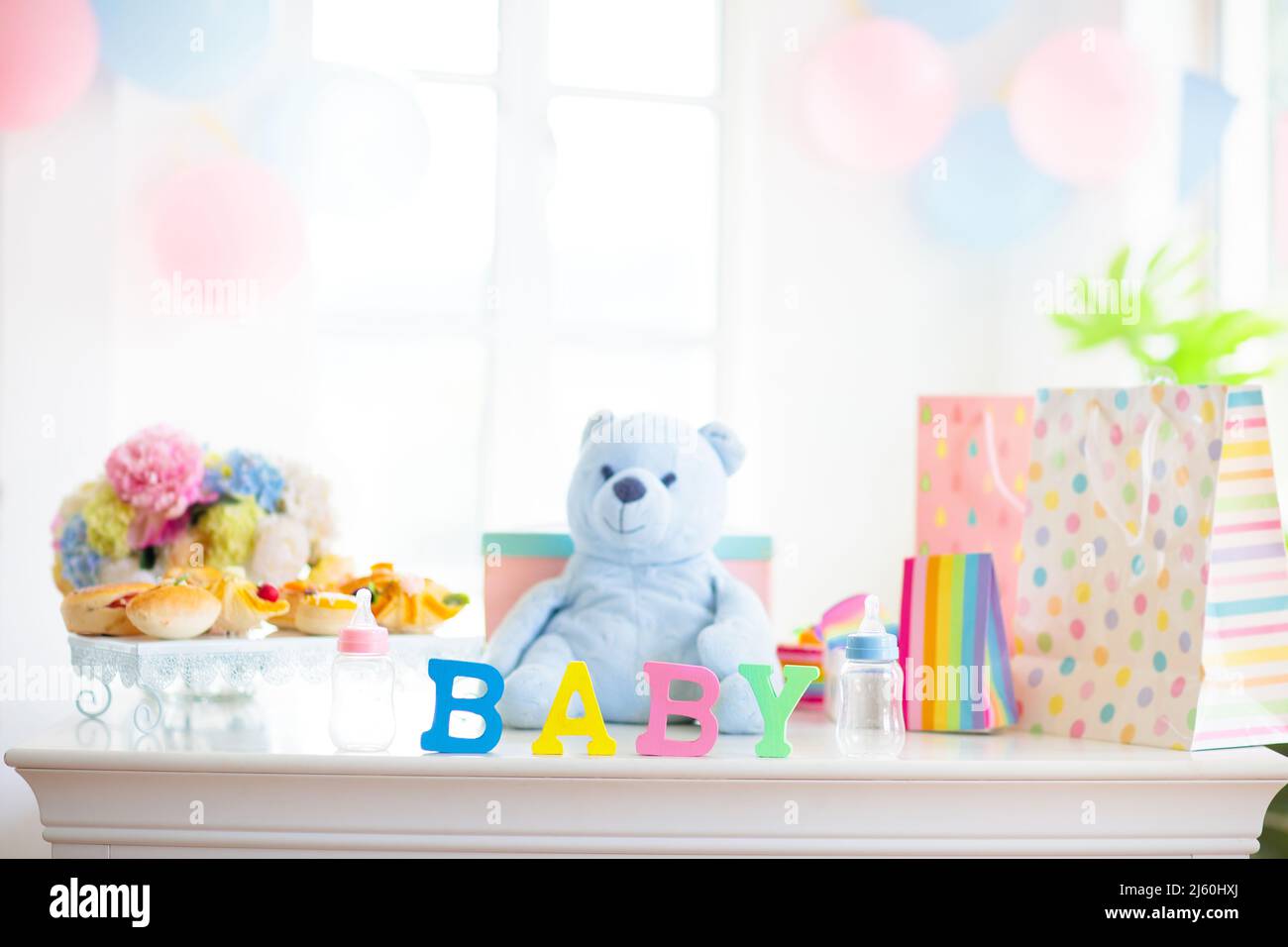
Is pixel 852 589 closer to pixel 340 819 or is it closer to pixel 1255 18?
pixel 1255 18

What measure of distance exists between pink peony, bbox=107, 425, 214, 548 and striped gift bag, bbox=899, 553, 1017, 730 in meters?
0.81

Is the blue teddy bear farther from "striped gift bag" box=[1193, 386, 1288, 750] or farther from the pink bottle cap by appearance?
"striped gift bag" box=[1193, 386, 1288, 750]

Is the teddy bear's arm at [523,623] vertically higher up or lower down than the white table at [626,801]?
higher up

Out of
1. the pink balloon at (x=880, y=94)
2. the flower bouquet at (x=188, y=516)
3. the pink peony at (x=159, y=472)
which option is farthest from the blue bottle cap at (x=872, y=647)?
the pink balloon at (x=880, y=94)

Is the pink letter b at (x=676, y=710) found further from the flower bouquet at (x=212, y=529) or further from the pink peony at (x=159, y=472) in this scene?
the pink peony at (x=159, y=472)

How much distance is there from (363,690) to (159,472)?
464mm

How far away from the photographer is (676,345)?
272cm

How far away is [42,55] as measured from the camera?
81.7 inches

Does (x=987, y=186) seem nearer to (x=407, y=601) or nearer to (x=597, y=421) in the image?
(x=597, y=421)

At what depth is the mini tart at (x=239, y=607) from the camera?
4.04 feet

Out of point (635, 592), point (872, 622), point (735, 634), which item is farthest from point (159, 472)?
point (872, 622)

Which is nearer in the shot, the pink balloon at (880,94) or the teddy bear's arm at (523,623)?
the teddy bear's arm at (523,623)

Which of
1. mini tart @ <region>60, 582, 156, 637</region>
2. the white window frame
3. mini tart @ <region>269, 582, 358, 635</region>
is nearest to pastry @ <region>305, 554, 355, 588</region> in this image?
mini tart @ <region>269, 582, 358, 635</region>

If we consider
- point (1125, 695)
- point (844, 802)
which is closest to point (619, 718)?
point (844, 802)
